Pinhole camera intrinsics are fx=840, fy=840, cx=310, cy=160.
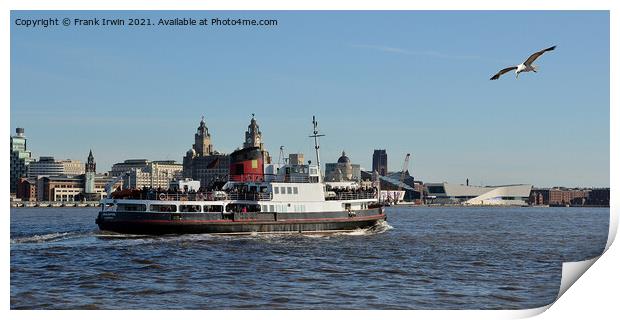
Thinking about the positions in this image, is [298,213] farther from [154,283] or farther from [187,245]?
[154,283]

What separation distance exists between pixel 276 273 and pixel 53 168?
5888 inches

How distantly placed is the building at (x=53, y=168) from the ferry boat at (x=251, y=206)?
104485 mm

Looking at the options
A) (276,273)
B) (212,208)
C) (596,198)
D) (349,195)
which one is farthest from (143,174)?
(276,273)

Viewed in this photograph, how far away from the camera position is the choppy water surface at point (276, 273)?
24.1 m

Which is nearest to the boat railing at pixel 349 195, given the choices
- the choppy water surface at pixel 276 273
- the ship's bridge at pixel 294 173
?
the ship's bridge at pixel 294 173

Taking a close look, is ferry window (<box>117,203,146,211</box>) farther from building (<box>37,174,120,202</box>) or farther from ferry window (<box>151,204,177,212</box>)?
→ building (<box>37,174,120,202</box>)

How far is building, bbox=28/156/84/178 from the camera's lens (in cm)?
15575

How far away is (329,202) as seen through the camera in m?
51.7

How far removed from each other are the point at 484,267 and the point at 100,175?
16613 cm

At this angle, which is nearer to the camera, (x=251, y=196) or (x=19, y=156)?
(x=251, y=196)

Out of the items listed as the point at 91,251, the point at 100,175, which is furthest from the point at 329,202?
the point at 100,175

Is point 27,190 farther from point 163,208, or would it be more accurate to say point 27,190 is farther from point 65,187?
point 163,208

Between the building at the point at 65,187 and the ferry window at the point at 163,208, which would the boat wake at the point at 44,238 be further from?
the building at the point at 65,187

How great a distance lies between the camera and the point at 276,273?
30.8 m
